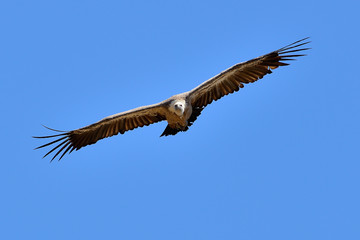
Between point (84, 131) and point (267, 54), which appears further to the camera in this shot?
point (84, 131)

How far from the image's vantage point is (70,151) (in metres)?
15.1

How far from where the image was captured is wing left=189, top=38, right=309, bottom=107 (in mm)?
14055

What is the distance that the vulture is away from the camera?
14094 millimetres

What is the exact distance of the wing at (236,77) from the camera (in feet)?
46.1

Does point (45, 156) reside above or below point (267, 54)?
below

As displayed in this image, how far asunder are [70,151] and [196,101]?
10.2 ft

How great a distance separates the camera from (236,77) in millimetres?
14375

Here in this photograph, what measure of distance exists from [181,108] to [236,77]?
1.48m

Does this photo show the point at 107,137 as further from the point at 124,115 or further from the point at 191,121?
the point at 191,121

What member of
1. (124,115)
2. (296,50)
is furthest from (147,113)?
(296,50)

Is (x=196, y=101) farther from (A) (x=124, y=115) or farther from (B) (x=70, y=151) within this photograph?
(B) (x=70, y=151)

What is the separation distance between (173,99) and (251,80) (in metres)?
1.74

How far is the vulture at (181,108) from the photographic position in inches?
555

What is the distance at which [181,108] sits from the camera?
45.4ft
